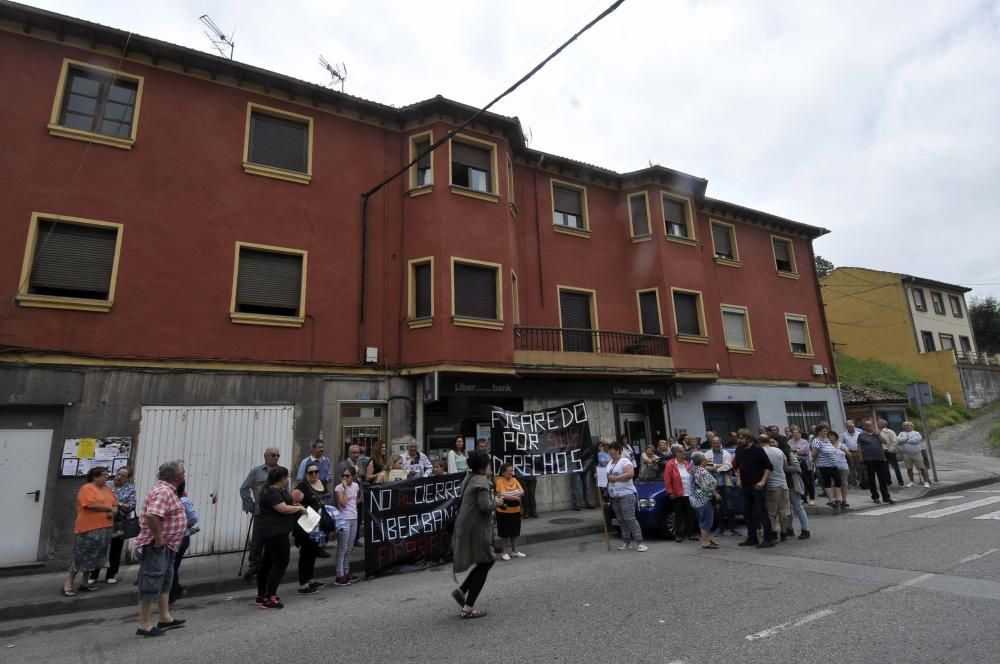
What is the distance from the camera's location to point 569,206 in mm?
17234

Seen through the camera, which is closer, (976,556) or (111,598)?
(976,556)

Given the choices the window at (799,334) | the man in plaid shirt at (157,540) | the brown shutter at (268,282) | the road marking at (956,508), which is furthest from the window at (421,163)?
the window at (799,334)

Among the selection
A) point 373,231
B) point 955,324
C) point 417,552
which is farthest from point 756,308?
point 955,324

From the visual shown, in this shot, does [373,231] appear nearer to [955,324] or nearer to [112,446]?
[112,446]

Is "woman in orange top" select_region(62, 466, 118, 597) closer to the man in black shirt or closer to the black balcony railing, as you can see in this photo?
the black balcony railing

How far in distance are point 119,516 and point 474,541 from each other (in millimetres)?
6411

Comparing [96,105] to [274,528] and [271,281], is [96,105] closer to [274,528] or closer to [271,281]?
[271,281]

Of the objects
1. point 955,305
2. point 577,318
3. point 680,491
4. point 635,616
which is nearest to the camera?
point 635,616

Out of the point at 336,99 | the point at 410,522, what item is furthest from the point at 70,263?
the point at 410,522

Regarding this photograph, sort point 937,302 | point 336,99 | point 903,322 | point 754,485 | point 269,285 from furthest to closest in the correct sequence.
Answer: point 937,302 < point 903,322 < point 336,99 < point 269,285 < point 754,485

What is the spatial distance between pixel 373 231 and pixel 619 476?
8.51m

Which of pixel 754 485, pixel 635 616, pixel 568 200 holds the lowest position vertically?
pixel 635 616

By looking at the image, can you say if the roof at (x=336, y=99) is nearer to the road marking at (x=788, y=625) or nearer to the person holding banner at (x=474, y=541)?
the person holding banner at (x=474, y=541)

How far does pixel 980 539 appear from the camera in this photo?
7.91m
